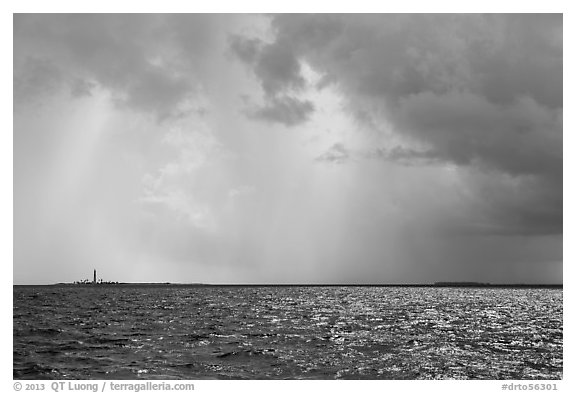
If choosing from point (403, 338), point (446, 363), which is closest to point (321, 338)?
point (403, 338)

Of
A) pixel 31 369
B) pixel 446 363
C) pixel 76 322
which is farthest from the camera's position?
pixel 76 322

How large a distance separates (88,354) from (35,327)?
20947 millimetres

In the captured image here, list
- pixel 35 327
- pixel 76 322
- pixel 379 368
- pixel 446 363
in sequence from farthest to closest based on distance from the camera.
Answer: pixel 76 322 < pixel 35 327 < pixel 446 363 < pixel 379 368

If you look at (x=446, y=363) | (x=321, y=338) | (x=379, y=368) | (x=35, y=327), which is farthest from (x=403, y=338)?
(x=35, y=327)

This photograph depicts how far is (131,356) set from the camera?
37.4 meters

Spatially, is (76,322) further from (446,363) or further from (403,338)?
(446,363)

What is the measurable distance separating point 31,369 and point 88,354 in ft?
19.0
